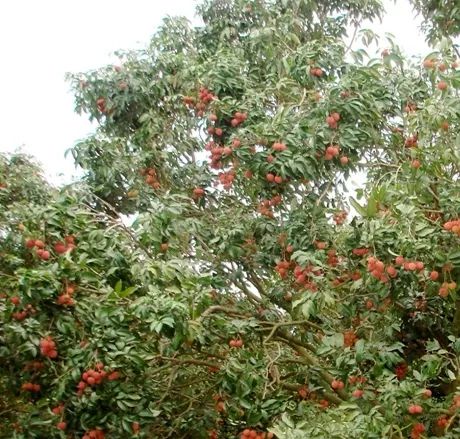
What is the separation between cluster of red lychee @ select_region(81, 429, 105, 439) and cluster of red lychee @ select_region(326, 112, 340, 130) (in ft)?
6.67

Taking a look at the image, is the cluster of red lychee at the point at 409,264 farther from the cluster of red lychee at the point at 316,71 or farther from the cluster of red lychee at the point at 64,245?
the cluster of red lychee at the point at 316,71

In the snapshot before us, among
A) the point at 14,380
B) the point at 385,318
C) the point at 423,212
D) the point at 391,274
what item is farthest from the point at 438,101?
A: the point at 14,380

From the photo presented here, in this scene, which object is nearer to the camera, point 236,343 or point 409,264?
point 409,264

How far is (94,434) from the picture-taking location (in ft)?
12.9

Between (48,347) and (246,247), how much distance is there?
1.68m

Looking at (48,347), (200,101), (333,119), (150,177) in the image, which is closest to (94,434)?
(48,347)

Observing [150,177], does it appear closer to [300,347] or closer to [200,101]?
[200,101]

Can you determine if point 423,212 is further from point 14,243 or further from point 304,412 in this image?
point 14,243

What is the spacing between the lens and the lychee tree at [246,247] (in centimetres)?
385

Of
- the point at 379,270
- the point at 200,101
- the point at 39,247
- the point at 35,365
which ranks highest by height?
the point at 200,101

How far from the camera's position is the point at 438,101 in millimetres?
4027

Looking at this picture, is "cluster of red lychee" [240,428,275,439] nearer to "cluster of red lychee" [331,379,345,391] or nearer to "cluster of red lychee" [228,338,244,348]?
"cluster of red lychee" [331,379,345,391]

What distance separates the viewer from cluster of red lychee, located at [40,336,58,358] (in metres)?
3.97

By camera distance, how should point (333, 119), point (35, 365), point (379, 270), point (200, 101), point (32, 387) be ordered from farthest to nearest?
point (200, 101)
point (333, 119)
point (32, 387)
point (35, 365)
point (379, 270)
